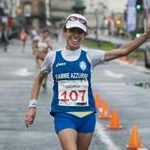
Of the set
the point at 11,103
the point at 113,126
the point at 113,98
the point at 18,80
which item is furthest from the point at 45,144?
the point at 18,80

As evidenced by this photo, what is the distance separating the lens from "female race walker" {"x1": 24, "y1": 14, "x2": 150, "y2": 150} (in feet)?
24.0

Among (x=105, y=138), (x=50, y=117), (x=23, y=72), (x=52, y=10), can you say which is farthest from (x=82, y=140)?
(x=52, y=10)

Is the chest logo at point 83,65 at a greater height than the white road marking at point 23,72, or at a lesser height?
greater

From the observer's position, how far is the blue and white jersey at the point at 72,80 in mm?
7457

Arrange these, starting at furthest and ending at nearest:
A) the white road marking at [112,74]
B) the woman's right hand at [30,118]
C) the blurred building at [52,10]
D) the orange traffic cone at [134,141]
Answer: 1. the blurred building at [52,10]
2. the white road marking at [112,74]
3. the orange traffic cone at [134,141]
4. the woman's right hand at [30,118]

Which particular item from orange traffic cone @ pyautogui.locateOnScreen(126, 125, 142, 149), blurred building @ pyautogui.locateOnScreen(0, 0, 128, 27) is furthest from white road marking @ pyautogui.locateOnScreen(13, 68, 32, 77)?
blurred building @ pyautogui.locateOnScreen(0, 0, 128, 27)

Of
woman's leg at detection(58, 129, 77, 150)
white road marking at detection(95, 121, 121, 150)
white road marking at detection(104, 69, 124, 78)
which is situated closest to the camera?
woman's leg at detection(58, 129, 77, 150)

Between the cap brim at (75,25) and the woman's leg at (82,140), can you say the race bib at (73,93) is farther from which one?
the cap brim at (75,25)

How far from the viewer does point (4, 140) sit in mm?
12484

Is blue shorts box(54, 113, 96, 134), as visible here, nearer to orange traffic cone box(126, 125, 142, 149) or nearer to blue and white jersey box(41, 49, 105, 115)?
blue and white jersey box(41, 49, 105, 115)

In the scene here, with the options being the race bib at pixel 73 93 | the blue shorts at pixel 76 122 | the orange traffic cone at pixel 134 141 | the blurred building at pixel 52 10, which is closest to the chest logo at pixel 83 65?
the race bib at pixel 73 93

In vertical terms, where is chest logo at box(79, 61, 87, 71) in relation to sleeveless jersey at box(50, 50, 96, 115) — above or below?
above

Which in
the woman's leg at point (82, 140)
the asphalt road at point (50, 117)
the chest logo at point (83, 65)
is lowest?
the asphalt road at point (50, 117)

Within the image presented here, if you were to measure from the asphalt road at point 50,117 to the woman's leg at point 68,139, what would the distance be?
177 inches
